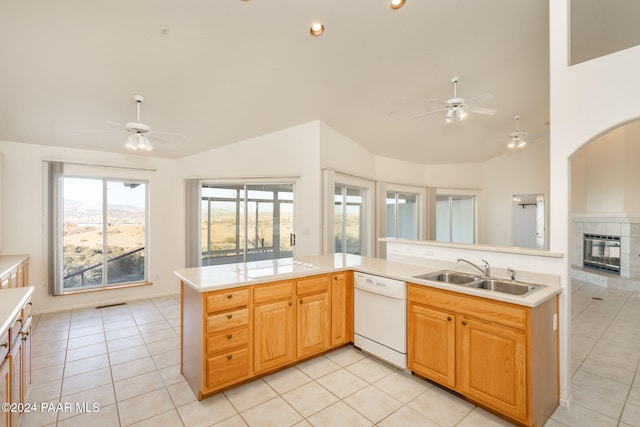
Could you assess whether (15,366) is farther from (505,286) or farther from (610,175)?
(610,175)

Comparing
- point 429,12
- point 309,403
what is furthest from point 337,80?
Answer: point 309,403

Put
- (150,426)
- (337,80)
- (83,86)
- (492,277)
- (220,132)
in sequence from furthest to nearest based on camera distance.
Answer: (220,132), (337,80), (83,86), (492,277), (150,426)

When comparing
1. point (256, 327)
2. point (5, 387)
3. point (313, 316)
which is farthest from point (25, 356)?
point (313, 316)

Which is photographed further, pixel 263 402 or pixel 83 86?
pixel 83 86

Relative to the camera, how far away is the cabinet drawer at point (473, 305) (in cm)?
187

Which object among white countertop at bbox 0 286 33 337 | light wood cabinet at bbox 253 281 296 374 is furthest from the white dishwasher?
white countertop at bbox 0 286 33 337

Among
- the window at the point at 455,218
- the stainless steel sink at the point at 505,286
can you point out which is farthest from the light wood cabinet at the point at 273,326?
the window at the point at 455,218

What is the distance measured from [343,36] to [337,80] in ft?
2.43

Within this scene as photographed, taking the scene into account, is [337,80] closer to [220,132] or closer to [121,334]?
[220,132]

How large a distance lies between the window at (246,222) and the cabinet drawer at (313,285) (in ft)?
6.74

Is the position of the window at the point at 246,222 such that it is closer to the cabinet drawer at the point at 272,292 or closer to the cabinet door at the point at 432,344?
the cabinet drawer at the point at 272,292

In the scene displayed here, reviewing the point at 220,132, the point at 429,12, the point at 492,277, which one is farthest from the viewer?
the point at 220,132

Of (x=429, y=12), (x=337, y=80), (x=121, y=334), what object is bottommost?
(x=121, y=334)

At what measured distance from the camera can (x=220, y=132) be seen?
14.8ft
